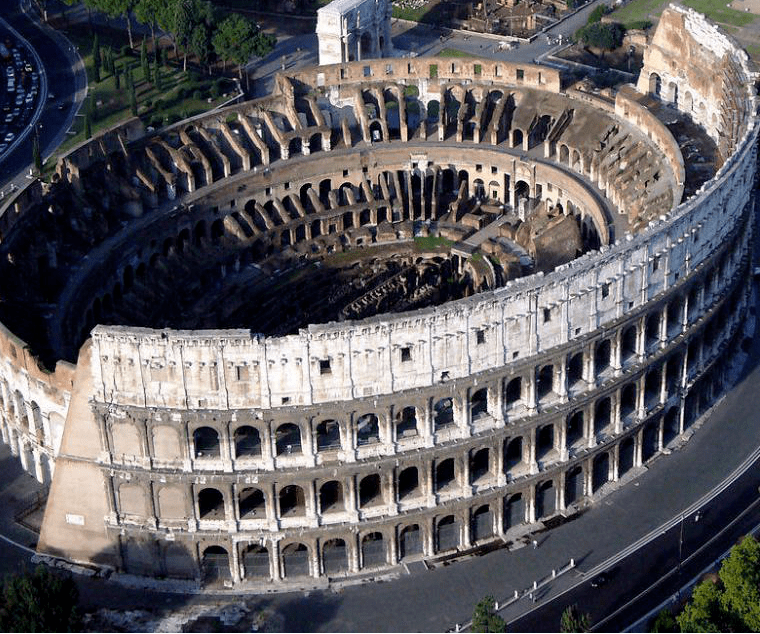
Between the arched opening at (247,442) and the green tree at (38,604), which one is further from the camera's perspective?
the arched opening at (247,442)

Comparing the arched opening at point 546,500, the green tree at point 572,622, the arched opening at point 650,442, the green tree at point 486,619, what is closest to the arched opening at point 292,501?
the green tree at point 486,619

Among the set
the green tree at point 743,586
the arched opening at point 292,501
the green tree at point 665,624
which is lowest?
the green tree at point 665,624

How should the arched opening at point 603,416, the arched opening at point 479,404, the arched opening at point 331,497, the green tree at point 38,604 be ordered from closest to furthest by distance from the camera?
the green tree at point 38,604, the arched opening at point 331,497, the arched opening at point 479,404, the arched opening at point 603,416

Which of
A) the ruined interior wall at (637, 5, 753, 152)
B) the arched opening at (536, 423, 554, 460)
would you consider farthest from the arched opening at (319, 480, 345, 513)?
the ruined interior wall at (637, 5, 753, 152)

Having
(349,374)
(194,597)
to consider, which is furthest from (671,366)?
(194,597)

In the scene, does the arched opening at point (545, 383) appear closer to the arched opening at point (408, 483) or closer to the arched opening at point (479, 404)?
the arched opening at point (479, 404)

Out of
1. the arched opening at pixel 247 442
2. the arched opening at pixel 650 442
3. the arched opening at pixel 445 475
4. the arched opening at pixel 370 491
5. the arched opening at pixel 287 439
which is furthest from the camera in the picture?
the arched opening at pixel 650 442

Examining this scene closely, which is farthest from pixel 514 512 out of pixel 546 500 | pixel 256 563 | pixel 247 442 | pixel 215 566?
pixel 215 566
